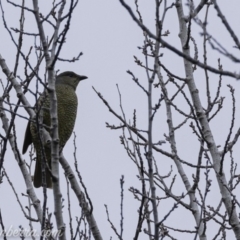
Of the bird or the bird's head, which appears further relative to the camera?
the bird's head

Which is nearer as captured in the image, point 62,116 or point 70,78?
point 62,116

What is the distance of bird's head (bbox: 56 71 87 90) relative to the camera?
8.05m

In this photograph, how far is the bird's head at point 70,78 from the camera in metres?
8.05

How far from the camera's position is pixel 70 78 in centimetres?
817

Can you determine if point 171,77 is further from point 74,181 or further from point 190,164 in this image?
point 74,181

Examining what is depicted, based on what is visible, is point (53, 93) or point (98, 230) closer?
point (53, 93)

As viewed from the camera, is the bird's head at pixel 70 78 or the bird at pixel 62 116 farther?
the bird's head at pixel 70 78

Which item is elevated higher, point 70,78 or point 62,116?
point 70,78

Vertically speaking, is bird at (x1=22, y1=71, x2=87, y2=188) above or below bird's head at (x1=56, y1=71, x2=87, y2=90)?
below

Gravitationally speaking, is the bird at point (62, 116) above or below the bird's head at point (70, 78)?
below

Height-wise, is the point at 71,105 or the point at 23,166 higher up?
the point at 71,105

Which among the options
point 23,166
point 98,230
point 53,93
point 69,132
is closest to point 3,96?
point 23,166

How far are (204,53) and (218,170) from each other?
930 millimetres

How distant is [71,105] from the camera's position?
7602 mm
